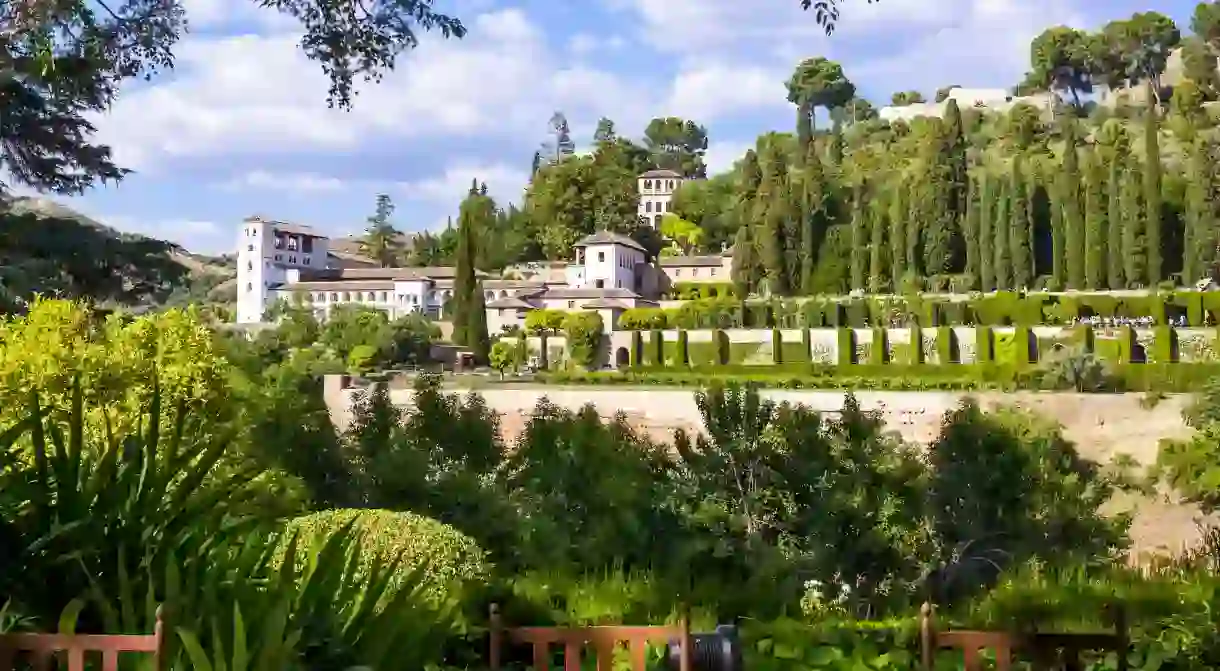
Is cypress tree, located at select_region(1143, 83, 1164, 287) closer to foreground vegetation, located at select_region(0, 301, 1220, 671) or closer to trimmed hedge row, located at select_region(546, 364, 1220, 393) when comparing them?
trimmed hedge row, located at select_region(546, 364, 1220, 393)

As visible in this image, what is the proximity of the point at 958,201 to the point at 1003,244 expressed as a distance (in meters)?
2.83

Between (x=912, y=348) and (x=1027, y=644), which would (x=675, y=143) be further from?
(x=1027, y=644)

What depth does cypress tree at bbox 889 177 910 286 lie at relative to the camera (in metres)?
39.8

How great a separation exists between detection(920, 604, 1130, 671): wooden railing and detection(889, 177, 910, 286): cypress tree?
37908 millimetres

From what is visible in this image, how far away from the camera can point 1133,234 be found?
35719 millimetres

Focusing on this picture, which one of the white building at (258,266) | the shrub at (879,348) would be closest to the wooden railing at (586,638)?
the shrub at (879,348)

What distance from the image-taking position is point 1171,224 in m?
38.3

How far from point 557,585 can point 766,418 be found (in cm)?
365

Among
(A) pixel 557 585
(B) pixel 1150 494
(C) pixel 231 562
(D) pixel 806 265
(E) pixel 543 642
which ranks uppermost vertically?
(D) pixel 806 265

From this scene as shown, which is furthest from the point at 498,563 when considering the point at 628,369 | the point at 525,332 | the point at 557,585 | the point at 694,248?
the point at 694,248

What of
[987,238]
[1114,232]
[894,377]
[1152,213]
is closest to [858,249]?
[987,238]

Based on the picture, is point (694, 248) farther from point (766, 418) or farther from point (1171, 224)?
point (766, 418)

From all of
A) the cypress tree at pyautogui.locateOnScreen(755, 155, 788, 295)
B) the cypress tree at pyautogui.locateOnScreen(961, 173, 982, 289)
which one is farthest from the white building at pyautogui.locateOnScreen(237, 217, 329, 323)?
the cypress tree at pyautogui.locateOnScreen(961, 173, 982, 289)

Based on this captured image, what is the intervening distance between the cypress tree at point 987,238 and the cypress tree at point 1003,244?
135 millimetres
